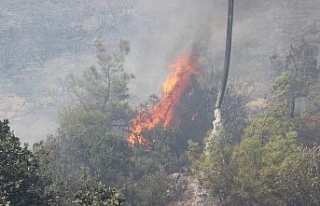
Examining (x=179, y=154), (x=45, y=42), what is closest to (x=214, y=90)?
(x=179, y=154)

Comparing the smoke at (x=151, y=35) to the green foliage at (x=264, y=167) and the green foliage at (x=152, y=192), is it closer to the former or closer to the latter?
the green foliage at (x=264, y=167)

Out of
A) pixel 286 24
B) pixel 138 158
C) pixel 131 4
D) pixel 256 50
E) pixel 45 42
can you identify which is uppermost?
pixel 131 4

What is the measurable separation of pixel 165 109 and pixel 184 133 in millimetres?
4502

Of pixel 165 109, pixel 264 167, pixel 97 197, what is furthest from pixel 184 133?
pixel 97 197

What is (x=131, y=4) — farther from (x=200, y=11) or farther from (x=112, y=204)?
(x=112, y=204)

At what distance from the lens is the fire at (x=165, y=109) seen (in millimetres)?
52469

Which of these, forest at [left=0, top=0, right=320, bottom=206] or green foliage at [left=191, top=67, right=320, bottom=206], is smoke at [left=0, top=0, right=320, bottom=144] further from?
green foliage at [left=191, top=67, right=320, bottom=206]

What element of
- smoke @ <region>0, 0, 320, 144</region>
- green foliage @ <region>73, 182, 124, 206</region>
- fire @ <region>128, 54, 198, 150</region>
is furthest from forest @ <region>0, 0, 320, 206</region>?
smoke @ <region>0, 0, 320, 144</region>

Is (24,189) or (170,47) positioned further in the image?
(170,47)

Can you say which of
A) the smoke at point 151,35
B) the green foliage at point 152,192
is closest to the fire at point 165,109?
the smoke at point 151,35

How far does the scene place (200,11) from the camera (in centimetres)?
7775

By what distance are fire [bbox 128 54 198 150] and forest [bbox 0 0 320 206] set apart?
0.52 ft

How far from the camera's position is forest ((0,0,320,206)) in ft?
97.9

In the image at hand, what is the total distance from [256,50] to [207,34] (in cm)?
1062
